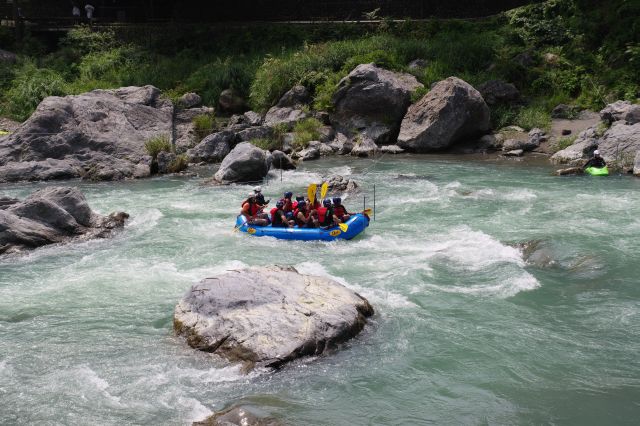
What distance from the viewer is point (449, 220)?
13.3 metres

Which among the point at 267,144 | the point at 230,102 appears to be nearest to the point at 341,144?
the point at 267,144

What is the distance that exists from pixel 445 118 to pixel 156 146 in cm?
804

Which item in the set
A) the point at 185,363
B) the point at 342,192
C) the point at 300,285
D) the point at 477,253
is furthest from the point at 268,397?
the point at 342,192

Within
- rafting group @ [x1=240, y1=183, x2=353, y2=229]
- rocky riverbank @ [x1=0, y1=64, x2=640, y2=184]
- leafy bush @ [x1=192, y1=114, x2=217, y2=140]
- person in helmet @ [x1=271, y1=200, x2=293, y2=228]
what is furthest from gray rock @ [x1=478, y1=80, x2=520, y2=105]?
person in helmet @ [x1=271, y1=200, x2=293, y2=228]

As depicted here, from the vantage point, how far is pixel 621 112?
18.5 meters

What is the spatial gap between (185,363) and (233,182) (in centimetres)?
1010

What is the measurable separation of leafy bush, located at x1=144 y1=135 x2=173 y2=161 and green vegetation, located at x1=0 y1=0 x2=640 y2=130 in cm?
192

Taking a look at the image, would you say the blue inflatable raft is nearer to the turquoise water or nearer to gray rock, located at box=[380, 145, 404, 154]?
the turquoise water

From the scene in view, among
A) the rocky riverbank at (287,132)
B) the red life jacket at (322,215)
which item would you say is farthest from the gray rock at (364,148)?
the red life jacket at (322,215)

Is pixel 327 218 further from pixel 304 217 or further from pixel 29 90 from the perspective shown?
pixel 29 90

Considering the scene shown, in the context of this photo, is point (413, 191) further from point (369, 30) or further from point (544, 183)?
point (369, 30)

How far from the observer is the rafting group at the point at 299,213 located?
12423 millimetres

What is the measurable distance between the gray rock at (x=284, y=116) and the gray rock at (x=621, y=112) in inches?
344

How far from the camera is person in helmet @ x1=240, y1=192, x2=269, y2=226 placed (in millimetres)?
12773
